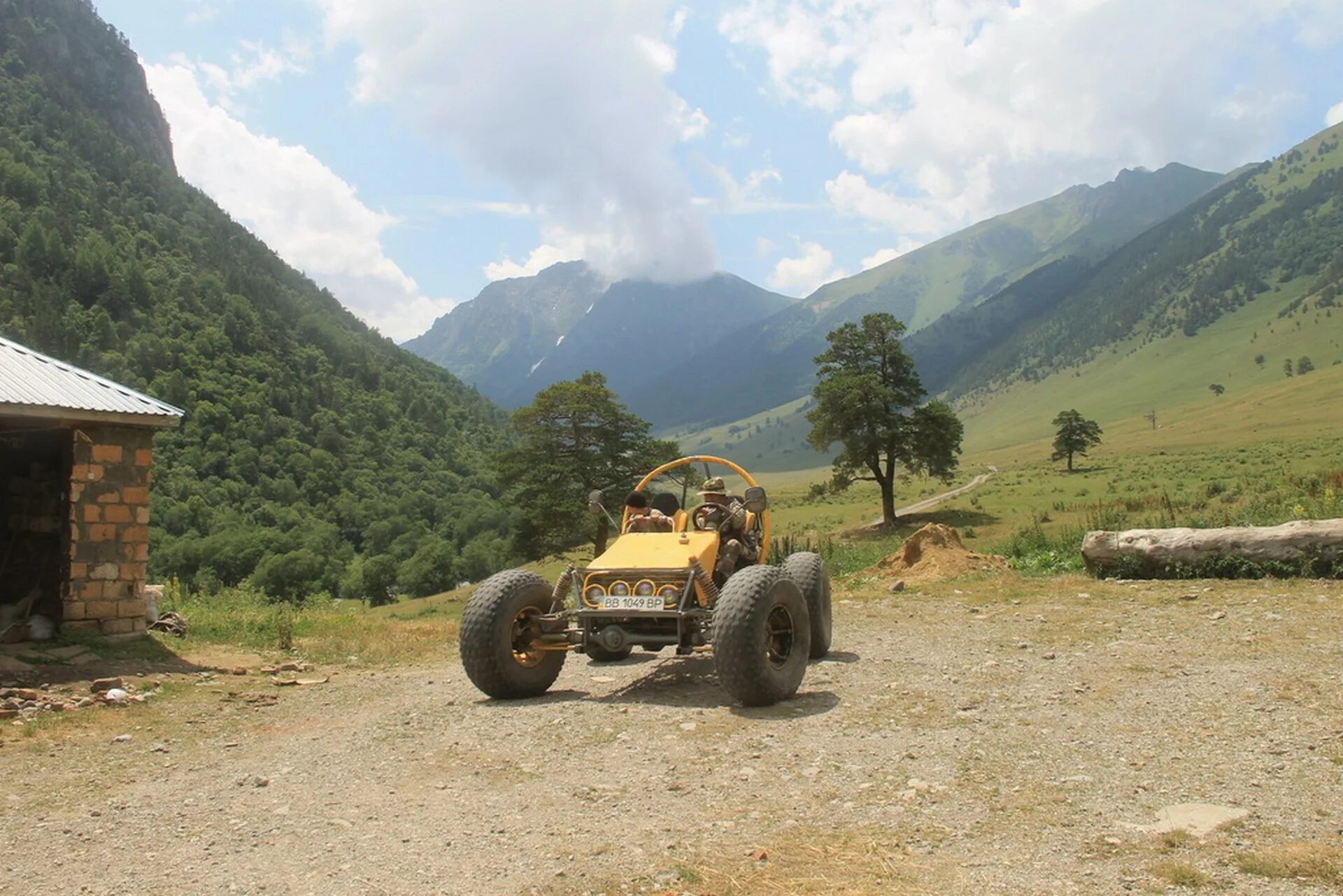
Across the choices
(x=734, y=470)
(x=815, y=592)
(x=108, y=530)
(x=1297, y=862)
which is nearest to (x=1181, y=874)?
(x=1297, y=862)

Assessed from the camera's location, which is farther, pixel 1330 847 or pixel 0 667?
pixel 0 667

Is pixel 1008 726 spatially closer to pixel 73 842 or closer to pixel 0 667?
pixel 73 842

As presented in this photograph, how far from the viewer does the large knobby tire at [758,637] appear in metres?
7.55

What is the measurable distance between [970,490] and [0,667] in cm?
6136

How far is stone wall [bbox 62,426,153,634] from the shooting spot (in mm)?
12188

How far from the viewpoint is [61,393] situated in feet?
40.3

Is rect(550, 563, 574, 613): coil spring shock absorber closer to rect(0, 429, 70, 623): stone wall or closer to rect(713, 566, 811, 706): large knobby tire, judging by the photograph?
rect(713, 566, 811, 706): large knobby tire

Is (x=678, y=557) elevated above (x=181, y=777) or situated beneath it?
elevated above

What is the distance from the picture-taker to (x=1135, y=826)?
15.7 ft

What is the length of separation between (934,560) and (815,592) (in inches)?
375

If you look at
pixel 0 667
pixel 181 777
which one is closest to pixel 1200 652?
pixel 181 777

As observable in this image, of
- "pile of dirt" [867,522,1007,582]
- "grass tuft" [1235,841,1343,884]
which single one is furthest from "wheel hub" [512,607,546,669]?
"pile of dirt" [867,522,1007,582]

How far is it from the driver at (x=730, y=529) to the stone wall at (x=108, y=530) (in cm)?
800

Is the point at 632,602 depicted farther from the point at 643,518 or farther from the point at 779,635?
the point at 643,518
